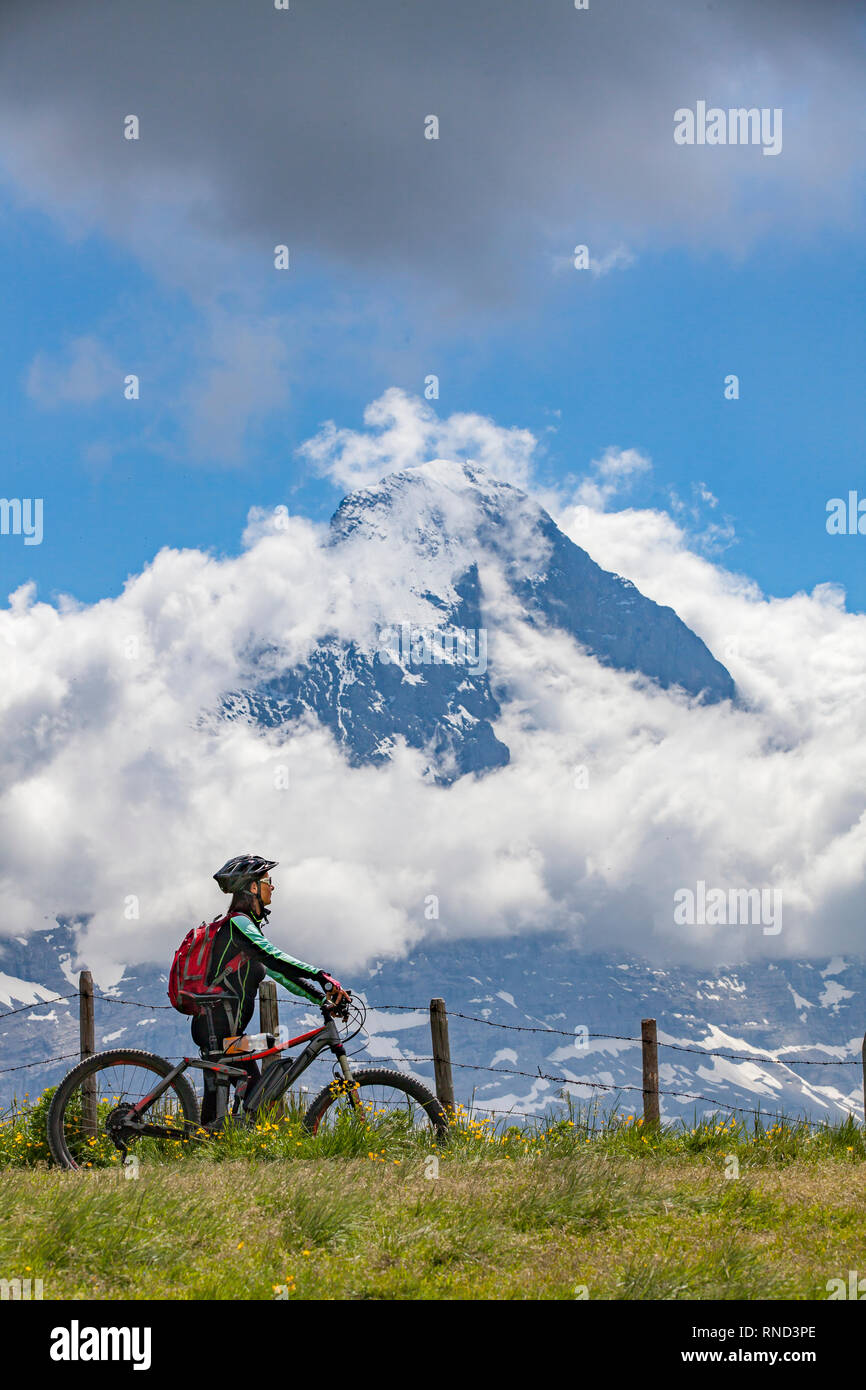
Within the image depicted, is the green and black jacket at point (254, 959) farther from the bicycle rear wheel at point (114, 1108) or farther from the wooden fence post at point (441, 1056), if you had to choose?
the wooden fence post at point (441, 1056)

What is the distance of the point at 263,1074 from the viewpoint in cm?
953

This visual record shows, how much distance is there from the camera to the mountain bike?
9.42 m

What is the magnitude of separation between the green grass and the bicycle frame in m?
0.25

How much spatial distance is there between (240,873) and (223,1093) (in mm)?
1782

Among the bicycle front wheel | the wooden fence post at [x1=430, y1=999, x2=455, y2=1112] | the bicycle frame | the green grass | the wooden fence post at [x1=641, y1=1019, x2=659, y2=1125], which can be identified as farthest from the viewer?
the wooden fence post at [x1=641, y1=1019, x2=659, y2=1125]

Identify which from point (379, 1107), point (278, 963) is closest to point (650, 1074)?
point (379, 1107)

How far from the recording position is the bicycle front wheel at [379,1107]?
977 centimetres

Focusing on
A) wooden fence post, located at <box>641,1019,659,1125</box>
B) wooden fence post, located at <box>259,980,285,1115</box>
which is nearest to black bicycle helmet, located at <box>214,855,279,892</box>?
wooden fence post, located at <box>259,980,285,1115</box>

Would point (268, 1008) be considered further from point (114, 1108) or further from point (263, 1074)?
point (263, 1074)

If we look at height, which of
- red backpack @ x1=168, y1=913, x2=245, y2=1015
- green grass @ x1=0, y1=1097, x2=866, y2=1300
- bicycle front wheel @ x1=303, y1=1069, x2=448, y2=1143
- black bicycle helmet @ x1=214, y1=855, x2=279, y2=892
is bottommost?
green grass @ x1=0, y1=1097, x2=866, y2=1300

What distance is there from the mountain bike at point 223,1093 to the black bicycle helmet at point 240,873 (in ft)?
3.00

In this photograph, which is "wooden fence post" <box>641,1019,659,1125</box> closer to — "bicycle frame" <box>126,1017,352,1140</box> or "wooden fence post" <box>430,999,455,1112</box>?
"wooden fence post" <box>430,999,455,1112</box>
